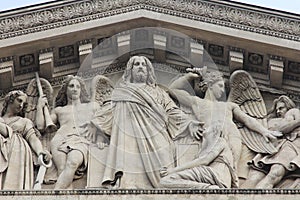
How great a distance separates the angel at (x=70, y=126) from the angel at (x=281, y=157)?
2122 mm

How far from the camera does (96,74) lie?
2445 centimetres

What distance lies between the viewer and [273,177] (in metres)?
23.3

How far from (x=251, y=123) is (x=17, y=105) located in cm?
300

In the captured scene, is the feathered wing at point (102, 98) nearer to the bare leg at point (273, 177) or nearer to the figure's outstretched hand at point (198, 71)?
the figure's outstretched hand at point (198, 71)

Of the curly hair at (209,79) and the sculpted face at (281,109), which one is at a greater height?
the curly hair at (209,79)

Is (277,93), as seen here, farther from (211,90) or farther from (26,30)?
(26,30)

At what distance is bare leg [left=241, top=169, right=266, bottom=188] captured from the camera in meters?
23.3

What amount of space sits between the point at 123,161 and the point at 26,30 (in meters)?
2.34

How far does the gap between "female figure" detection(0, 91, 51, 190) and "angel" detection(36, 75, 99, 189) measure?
0.61 ft

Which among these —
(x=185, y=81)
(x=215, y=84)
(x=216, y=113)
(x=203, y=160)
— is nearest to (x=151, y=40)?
(x=185, y=81)

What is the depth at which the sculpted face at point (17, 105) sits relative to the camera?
24.1 meters

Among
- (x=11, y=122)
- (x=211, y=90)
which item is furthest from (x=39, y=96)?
(x=211, y=90)

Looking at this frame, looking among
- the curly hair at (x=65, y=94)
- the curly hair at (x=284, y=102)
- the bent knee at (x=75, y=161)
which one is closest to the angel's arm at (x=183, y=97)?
the curly hair at (x=284, y=102)

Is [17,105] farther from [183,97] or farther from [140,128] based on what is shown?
[183,97]
